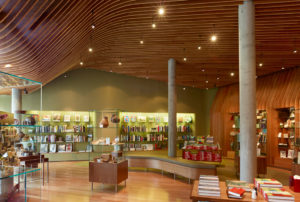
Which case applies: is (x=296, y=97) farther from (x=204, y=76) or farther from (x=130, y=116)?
(x=130, y=116)

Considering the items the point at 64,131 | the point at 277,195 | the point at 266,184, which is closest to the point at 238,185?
the point at 266,184

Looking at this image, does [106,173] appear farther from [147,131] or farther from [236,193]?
[147,131]

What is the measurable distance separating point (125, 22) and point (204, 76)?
22.1 ft

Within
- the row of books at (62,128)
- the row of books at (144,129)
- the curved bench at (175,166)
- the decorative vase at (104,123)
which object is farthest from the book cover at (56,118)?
the decorative vase at (104,123)

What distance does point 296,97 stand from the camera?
31.4 feet

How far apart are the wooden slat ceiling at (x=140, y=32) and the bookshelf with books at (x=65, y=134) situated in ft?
12.0

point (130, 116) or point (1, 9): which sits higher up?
point (1, 9)

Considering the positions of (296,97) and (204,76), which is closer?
(296,97)

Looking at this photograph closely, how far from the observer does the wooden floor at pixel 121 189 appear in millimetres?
5973

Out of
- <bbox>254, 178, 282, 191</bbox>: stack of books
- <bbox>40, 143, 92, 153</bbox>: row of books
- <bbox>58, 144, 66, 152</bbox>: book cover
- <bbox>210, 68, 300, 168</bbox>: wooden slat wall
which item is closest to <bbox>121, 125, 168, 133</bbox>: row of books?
<bbox>40, 143, 92, 153</bbox>: row of books

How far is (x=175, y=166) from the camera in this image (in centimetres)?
811

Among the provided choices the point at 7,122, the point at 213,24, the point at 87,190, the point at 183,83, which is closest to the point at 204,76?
the point at 183,83

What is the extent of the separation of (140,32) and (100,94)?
21.3 feet

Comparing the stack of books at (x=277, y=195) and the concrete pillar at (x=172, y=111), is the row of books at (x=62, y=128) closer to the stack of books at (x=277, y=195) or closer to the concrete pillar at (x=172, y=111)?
the concrete pillar at (x=172, y=111)
